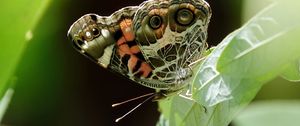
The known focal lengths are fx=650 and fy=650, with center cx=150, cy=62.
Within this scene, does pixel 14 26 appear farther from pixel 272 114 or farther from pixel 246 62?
pixel 272 114

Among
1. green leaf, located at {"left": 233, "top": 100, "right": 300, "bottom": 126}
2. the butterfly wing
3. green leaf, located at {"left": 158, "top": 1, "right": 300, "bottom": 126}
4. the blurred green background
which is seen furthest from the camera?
the blurred green background

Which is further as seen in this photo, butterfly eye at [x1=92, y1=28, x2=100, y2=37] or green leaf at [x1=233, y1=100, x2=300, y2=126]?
green leaf at [x1=233, y1=100, x2=300, y2=126]

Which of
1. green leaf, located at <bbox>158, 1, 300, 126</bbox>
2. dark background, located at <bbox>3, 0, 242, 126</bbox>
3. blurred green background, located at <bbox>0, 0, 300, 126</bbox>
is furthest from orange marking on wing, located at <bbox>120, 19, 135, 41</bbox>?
dark background, located at <bbox>3, 0, 242, 126</bbox>

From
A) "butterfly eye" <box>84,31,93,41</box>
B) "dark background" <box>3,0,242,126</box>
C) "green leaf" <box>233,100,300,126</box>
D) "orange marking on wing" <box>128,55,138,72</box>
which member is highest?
"butterfly eye" <box>84,31,93,41</box>

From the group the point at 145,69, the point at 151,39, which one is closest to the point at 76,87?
the point at 145,69

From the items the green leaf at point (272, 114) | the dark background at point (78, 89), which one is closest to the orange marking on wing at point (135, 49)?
the green leaf at point (272, 114)

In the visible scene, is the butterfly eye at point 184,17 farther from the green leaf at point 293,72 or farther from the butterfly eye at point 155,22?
the green leaf at point 293,72

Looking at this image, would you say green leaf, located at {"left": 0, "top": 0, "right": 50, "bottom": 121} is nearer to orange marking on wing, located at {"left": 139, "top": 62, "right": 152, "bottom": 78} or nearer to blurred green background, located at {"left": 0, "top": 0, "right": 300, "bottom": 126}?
orange marking on wing, located at {"left": 139, "top": 62, "right": 152, "bottom": 78}
